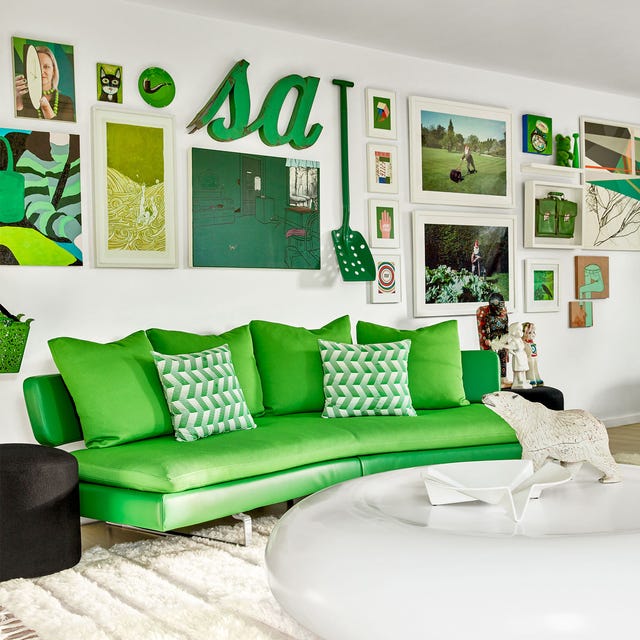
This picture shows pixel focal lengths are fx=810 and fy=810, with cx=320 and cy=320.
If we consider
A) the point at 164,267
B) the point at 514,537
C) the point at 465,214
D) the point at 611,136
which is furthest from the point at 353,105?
the point at 514,537

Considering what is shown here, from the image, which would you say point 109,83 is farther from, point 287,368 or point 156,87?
point 287,368

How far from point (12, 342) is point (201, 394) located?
842mm

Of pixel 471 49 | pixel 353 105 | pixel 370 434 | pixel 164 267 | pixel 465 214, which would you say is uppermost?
pixel 471 49

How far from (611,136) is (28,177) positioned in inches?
176

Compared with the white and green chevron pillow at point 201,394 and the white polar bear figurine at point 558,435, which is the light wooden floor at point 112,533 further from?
the white polar bear figurine at point 558,435

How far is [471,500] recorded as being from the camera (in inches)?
85.9

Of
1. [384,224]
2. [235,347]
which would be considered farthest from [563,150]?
[235,347]

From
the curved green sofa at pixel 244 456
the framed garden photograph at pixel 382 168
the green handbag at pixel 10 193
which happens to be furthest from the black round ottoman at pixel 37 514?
the framed garden photograph at pixel 382 168

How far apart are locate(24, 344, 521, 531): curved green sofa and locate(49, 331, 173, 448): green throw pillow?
0.23ft

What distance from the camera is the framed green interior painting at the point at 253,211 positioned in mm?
4316

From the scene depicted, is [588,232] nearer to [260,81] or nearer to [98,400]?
[260,81]

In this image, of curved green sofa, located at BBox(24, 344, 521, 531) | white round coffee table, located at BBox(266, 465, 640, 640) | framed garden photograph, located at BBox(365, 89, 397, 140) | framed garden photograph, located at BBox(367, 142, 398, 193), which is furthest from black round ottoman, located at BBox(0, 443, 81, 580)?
framed garden photograph, located at BBox(365, 89, 397, 140)

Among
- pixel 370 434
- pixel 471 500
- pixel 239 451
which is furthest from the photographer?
pixel 370 434

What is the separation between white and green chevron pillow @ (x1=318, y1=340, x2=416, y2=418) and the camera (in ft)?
13.0
